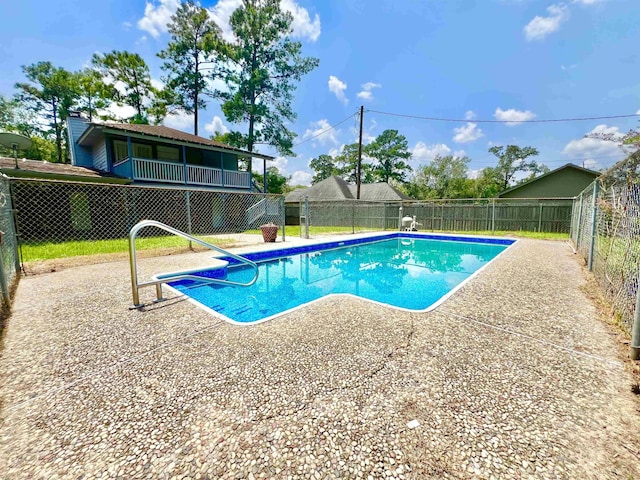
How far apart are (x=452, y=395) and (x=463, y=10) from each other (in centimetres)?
1588

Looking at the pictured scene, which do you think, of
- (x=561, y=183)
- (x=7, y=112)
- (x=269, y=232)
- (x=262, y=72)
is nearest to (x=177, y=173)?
(x=269, y=232)

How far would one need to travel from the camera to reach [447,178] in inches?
1384

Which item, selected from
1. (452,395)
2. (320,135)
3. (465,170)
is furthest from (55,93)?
(465,170)

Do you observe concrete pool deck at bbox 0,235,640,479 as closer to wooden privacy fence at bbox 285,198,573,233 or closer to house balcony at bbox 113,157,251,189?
wooden privacy fence at bbox 285,198,573,233

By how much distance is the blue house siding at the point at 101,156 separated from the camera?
1295 cm

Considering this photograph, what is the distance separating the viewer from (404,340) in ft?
8.48

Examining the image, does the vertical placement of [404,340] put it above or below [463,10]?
below

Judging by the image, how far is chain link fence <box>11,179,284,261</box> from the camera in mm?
9850

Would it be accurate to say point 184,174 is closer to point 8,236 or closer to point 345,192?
point 8,236

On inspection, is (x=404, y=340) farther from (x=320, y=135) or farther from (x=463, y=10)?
(x=320, y=135)

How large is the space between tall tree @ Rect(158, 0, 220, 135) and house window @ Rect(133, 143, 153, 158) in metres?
7.47

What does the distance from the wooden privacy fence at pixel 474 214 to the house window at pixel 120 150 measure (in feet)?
29.9

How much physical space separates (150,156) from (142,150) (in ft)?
1.38

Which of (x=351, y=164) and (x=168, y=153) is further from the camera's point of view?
(x=351, y=164)
